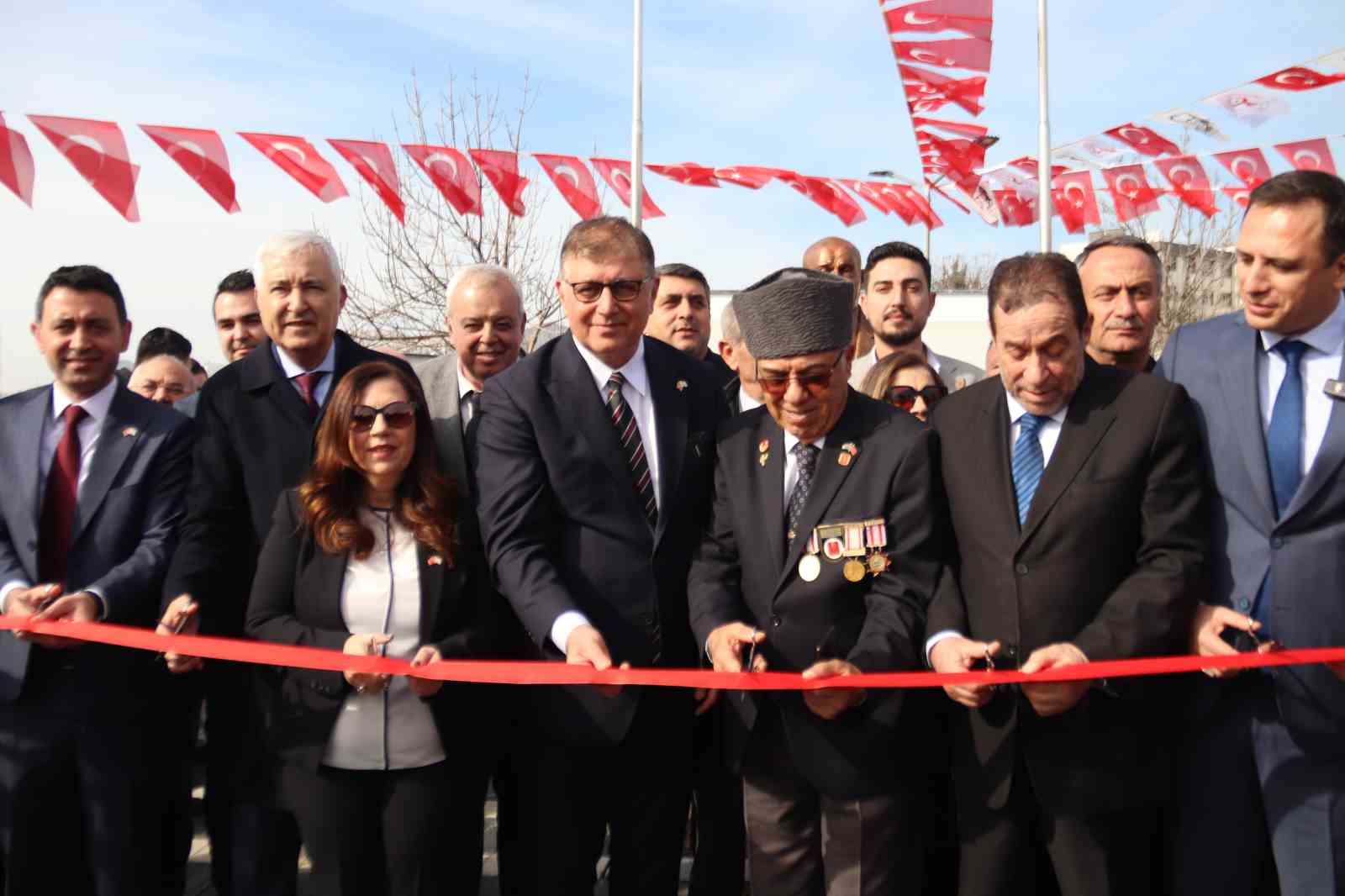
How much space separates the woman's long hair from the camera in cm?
332

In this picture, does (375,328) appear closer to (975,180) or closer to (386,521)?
(975,180)

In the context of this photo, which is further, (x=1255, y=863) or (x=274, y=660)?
(x=274, y=660)

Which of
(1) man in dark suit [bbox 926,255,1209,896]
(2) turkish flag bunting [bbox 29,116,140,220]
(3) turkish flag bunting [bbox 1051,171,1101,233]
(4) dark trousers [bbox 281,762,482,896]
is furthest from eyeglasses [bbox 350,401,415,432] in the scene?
(3) turkish flag bunting [bbox 1051,171,1101,233]

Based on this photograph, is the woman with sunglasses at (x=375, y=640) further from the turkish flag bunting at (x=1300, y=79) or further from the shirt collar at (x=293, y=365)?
the turkish flag bunting at (x=1300, y=79)

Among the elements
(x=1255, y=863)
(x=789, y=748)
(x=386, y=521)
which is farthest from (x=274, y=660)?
(x=1255, y=863)

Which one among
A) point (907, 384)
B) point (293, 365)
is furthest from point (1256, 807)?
point (293, 365)

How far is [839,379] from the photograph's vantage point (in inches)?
122

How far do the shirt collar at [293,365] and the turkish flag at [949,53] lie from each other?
7.86 m

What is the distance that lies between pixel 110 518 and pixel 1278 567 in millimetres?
3785

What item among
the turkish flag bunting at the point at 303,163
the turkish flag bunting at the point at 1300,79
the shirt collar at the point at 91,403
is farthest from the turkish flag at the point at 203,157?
the turkish flag bunting at the point at 1300,79

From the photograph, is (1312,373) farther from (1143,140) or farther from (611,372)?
(1143,140)

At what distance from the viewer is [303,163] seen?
9703 mm

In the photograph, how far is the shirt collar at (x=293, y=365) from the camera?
13.2 ft

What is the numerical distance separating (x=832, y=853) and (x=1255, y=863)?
1192 millimetres
